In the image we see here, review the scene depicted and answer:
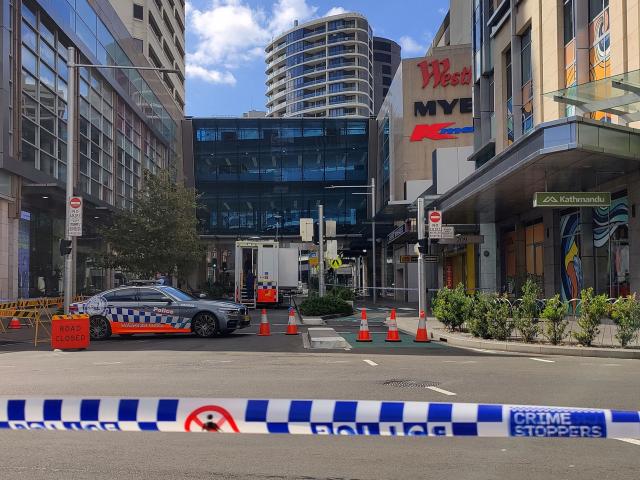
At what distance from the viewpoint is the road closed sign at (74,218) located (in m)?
18.8

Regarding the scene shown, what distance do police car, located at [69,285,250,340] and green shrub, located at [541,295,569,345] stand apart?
7916 millimetres

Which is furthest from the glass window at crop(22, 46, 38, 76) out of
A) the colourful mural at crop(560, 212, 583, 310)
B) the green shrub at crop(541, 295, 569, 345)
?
the green shrub at crop(541, 295, 569, 345)

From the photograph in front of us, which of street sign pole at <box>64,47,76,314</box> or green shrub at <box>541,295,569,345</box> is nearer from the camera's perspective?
green shrub at <box>541,295,569,345</box>

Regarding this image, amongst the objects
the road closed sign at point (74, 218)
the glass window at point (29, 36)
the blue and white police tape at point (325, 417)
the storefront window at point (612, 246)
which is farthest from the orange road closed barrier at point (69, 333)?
the glass window at point (29, 36)

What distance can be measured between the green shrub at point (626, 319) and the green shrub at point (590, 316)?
0.26 m

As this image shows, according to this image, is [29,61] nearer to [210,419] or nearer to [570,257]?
[570,257]

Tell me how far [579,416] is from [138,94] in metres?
44.8

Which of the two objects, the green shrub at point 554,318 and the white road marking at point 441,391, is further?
the green shrub at point 554,318

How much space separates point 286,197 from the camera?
225ft

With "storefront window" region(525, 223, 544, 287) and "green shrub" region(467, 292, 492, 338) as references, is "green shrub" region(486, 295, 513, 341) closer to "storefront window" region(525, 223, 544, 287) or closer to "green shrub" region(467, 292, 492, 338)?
"green shrub" region(467, 292, 492, 338)

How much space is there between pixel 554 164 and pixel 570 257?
20.9 ft

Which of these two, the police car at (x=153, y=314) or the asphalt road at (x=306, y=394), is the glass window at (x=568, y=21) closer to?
the asphalt road at (x=306, y=394)

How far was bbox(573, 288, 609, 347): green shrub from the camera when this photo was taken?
13672 mm

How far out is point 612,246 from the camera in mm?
20250
